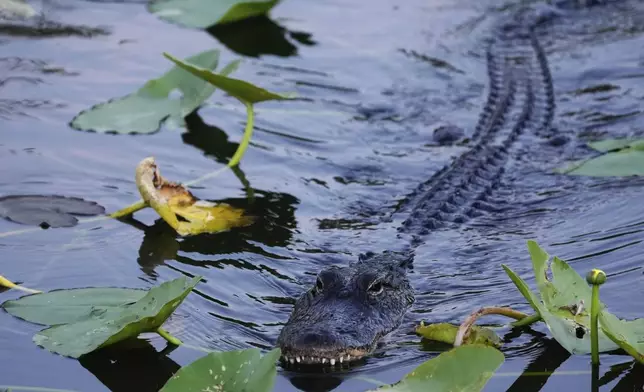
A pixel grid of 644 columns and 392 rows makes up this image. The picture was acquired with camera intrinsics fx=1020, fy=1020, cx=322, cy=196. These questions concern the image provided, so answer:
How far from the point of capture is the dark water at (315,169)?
3.94 m

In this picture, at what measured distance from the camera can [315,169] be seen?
20.1ft

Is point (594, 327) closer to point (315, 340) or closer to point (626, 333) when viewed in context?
point (626, 333)

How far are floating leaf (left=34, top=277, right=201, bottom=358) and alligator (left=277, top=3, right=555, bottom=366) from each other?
50 cm

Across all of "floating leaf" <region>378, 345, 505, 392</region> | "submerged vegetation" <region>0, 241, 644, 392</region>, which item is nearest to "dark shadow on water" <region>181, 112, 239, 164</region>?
"submerged vegetation" <region>0, 241, 644, 392</region>

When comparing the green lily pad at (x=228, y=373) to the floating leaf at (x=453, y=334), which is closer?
the green lily pad at (x=228, y=373)

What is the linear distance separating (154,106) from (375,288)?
2.22m

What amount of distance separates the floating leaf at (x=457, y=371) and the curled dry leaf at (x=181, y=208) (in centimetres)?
205

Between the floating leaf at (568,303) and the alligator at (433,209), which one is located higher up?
the floating leaf at (568,303)

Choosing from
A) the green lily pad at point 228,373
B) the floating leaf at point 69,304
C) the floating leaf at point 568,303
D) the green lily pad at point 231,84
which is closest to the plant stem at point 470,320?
the floating leaf at point 568,303

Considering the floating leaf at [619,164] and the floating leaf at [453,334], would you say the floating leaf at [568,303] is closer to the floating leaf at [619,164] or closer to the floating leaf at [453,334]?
the floating leaf at [453,334]

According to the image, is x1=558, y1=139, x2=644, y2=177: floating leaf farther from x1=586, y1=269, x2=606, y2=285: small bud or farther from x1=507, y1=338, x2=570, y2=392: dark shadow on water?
x1=586, y1=269, x2=606, y2=285: small bud

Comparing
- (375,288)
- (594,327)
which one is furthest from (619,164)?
(594,327)

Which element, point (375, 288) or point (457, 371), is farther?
point (375, 288)

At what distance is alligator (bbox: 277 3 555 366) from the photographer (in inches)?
152
